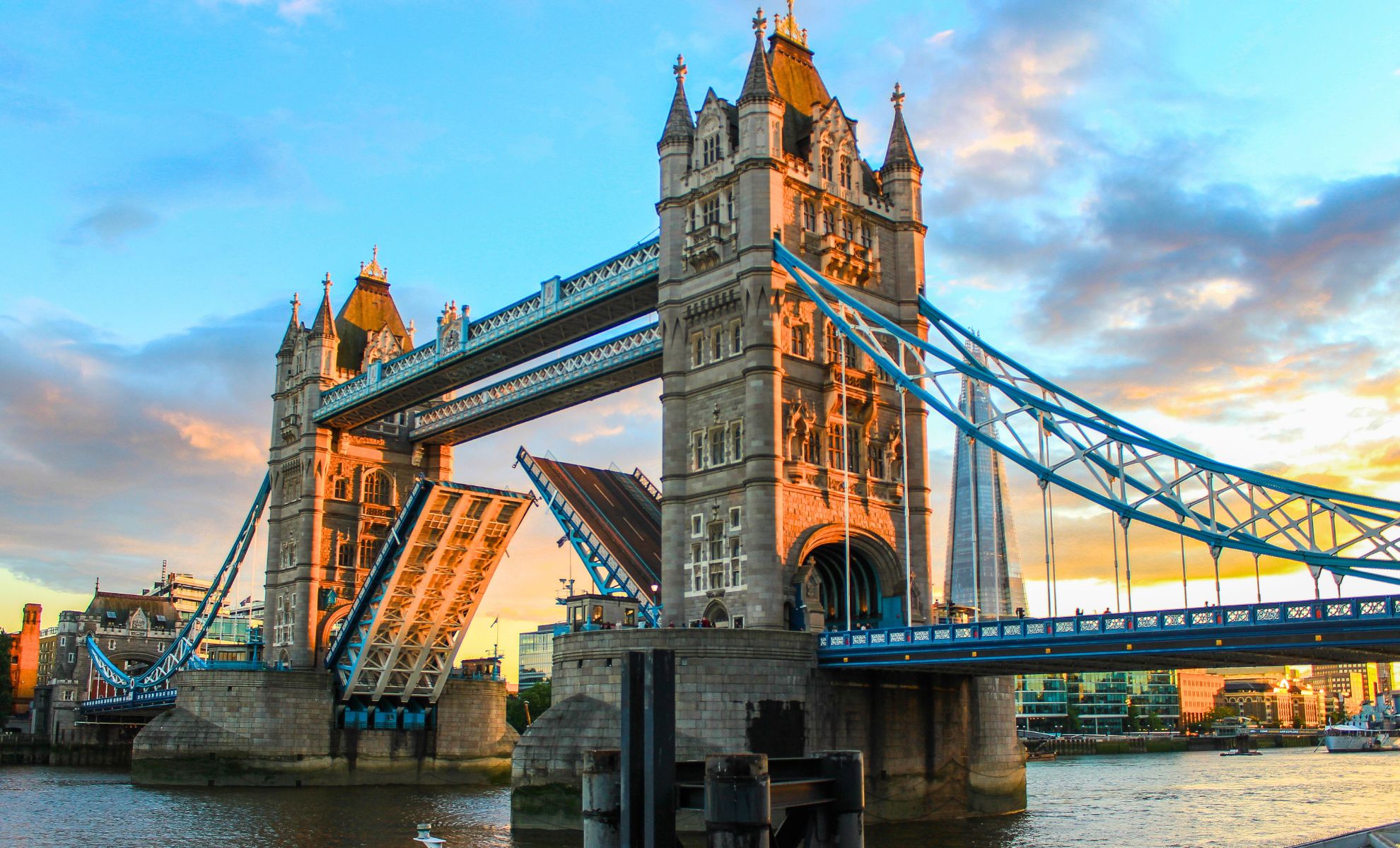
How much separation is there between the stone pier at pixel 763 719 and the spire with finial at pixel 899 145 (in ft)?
62.1

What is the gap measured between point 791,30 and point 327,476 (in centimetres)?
3355

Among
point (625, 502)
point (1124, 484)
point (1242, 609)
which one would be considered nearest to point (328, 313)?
point (625, 502)

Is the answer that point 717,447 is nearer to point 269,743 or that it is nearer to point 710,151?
point 710,151

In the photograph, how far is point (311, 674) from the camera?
207 ft

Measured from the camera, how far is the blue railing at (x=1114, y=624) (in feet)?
98.5

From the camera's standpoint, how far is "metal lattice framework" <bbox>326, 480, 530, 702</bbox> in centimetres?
5391

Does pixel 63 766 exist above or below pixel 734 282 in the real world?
below

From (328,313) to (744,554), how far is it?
35932 millimetres

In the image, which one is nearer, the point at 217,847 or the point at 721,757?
the point at 721,757

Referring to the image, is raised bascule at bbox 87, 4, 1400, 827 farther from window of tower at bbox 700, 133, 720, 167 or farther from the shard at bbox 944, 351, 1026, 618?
the shard at bbox 944, 351, 1026, 618

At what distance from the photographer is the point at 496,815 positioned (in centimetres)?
4547

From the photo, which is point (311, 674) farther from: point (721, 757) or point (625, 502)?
point (721, 757)

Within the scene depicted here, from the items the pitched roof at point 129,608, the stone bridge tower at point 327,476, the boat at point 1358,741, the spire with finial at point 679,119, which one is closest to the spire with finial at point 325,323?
the stone bridge tower at point 327,476

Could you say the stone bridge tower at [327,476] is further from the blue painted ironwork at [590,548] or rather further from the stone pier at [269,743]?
the blue painted ironwork at [590,548]
